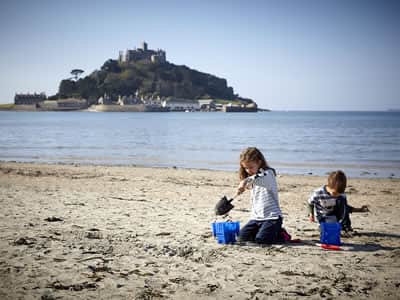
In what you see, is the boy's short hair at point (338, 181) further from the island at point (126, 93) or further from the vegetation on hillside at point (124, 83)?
the vegetation on hillside at point (124, 83)

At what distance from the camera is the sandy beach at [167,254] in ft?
13.2

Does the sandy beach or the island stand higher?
the island

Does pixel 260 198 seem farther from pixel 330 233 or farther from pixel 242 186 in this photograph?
pixel 330 233

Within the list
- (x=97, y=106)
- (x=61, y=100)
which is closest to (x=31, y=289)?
(x=97, y=106)

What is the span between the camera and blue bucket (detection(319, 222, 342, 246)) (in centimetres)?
553

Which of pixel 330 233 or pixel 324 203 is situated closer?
pixel 330 233

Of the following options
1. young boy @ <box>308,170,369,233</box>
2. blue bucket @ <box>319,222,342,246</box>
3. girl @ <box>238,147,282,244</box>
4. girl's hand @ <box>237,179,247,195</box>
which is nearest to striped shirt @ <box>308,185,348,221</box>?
young boy @ <box>308,170,369,233</box>

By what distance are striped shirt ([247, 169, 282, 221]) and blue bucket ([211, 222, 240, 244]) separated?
406 millimetres

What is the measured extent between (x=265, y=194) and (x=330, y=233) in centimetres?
107

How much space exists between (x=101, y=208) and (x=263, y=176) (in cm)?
400

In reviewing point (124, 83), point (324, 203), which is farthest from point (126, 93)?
point (324, 203)

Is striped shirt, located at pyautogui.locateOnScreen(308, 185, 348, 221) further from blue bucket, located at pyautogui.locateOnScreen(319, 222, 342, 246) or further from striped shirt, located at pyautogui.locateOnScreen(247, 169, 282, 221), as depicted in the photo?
striped shirt, located at pyautogui.locateOnScreen(247, 169, 282, 221)

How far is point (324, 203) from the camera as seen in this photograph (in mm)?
6105

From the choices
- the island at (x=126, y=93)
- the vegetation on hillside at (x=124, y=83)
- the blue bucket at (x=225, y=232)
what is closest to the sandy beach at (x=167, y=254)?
the blue bucket at (x=225, y=232)
